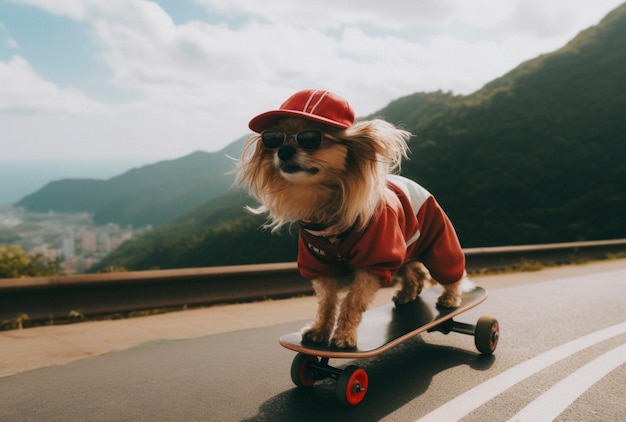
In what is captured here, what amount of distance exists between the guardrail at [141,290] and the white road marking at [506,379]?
12.2ft

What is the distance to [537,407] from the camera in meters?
3.19

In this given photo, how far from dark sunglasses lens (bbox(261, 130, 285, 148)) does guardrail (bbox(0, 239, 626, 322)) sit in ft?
10.0

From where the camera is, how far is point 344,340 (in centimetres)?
337

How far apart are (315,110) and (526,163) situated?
1747 inches

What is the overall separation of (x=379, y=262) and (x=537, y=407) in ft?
4.14

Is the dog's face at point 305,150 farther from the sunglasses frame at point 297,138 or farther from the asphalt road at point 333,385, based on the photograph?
the asphalt road at point 333,385

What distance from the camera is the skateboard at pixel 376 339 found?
3.22 meters

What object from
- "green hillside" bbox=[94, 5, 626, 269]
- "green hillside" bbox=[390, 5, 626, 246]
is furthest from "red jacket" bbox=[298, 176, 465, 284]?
"green hillside" bbox=[390, 5, 626, 246]

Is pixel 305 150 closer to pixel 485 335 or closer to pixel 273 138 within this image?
pixel 273 138

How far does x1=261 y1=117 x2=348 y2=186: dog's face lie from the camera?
3285 millimetres

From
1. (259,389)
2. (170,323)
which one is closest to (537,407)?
(259,389)

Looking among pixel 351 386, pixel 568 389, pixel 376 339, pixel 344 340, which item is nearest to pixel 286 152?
pixel 344 340

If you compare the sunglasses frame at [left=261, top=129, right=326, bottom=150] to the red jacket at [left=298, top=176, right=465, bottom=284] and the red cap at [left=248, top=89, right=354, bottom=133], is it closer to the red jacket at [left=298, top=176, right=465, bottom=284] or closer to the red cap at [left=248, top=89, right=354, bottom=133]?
the red cap at [left=248, top=89, right=354, bottom=133]

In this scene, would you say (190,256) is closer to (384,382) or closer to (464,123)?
(464,123)
